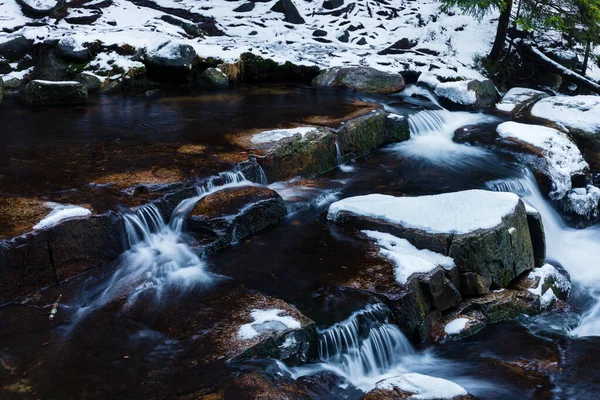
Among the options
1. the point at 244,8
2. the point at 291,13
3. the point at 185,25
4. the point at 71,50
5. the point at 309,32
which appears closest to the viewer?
the point at 71,50

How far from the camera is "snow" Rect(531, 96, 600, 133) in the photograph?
10047mm

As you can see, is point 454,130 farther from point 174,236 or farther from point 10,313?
point 10,313

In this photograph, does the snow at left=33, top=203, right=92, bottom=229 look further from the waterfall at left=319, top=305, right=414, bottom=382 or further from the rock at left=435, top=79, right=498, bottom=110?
the rock at left=435, top=79, right=498, bottom=110

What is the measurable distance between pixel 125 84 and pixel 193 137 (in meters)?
5.00

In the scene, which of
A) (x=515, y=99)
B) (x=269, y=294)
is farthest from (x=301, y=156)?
(x=515, y=99)

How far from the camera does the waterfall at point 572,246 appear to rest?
5.94 meters

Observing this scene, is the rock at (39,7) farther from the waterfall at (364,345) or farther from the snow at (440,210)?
the waterfall at (364,345)

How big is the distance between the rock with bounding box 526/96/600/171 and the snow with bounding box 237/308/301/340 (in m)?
7.36

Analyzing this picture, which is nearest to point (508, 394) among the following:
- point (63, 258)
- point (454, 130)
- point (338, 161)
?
point (63, 258)

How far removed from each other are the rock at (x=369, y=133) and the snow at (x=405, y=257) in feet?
9.91

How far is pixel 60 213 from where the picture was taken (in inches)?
212

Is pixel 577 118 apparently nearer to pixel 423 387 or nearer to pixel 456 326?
pixel 456 326

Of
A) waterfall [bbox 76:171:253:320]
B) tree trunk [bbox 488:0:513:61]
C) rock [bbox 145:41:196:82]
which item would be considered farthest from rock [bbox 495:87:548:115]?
waterfall [bbox 76:171:253:320]

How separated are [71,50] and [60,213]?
839 centimetres
